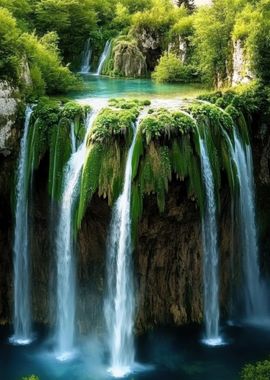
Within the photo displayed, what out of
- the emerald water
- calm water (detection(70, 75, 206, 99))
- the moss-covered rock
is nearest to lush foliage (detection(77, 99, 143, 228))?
the emerald water

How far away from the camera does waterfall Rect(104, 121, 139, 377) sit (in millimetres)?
14609

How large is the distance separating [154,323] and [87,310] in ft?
6.43

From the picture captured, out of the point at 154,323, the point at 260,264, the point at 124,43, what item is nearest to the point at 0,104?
the point at 154,323

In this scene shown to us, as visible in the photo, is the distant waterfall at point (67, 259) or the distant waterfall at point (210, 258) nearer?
the distant waterfall at point (67, 259)

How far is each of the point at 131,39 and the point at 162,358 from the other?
18.4 meters

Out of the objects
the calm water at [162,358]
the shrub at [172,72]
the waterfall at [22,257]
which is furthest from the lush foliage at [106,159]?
the shrub at [172,72]

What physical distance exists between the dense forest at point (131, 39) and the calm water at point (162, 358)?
764 centimetres

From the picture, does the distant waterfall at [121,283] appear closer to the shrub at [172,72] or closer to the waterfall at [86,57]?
the shrub at [172,72]

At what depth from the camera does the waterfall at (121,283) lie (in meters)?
14.6

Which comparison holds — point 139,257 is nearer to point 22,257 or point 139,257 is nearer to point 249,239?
point 22,257

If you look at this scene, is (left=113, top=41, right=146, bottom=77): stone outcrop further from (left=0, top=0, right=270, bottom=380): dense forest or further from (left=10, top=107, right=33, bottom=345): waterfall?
(left=10, top=107, right=33, bottom=345): waterfall

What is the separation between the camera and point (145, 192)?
575 inches

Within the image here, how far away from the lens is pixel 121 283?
15062mm

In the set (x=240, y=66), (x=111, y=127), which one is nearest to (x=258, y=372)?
(x=111, y=127)
